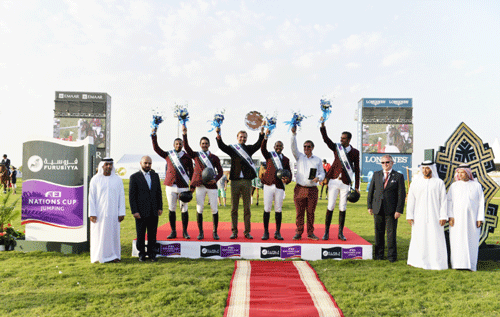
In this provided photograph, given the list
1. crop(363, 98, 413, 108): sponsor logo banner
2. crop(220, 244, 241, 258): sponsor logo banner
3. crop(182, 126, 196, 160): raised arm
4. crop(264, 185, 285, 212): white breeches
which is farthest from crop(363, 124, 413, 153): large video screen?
crop(220, 244, 241, 258): sponsor logo banner

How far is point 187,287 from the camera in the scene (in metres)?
4.73

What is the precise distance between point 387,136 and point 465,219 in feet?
127

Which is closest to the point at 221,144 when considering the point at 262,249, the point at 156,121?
the point at 156,121

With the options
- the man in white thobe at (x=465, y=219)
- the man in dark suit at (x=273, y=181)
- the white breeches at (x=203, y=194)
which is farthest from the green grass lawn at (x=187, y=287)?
the man in dark suit at (x=273, y=181)

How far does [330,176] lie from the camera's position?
6.82 meters

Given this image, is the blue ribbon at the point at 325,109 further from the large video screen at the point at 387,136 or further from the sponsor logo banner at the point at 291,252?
the large video screen at the point at 387,136

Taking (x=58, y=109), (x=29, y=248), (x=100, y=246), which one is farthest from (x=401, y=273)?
(x=58, y=109)

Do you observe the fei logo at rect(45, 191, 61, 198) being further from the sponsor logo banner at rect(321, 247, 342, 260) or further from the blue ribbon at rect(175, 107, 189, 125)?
the sponsor logo banner at rect(321, 247, 342, 260)

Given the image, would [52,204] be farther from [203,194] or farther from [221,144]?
[221,144]

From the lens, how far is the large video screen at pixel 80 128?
4012cm

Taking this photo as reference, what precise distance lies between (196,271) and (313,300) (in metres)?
1.91

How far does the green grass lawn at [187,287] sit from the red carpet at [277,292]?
131 millimetres

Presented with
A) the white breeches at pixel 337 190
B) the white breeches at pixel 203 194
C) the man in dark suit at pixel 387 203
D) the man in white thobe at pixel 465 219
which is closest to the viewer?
the man in white thobe at pixel 465 219

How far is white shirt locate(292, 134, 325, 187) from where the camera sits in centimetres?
668
